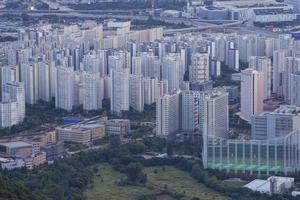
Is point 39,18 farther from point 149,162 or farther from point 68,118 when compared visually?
point 149,162

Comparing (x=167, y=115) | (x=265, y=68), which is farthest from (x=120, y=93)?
(x=265, y=68)

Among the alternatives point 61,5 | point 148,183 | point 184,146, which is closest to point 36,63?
point 184,146

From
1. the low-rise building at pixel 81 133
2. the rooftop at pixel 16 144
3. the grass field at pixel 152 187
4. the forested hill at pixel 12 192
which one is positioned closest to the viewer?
the forested hill at pixel 12 192

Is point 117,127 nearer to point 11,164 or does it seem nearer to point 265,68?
point 11,164

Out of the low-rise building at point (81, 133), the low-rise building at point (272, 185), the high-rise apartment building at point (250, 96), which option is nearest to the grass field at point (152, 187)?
the low-rise building at point (272, 185)

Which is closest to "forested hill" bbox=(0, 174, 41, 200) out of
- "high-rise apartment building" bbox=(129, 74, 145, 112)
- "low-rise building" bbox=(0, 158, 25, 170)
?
"low-rise building" bbox=(0, 158, 25, 170)

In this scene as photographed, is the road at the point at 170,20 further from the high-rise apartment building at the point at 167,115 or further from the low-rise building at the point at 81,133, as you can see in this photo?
the low-rise building at the point at 81,133
